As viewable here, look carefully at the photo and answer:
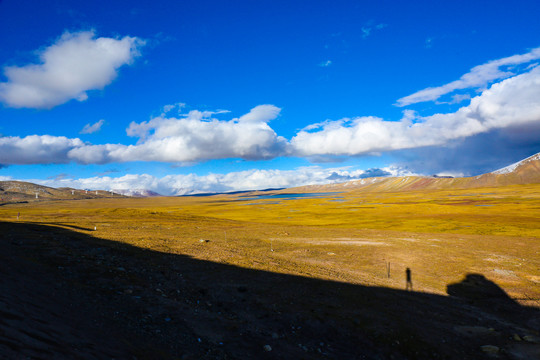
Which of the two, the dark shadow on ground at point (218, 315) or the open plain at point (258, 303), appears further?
the open plain at point (258, 303)

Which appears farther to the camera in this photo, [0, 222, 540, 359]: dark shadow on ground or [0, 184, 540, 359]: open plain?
[0, 184, 540, 359]: open plain

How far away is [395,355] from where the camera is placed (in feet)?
48.8

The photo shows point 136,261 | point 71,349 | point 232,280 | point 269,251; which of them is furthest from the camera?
point 269,251

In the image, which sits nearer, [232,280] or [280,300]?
[280,300]

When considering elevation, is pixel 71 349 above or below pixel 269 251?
above

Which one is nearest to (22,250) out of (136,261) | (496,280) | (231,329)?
(136,261)

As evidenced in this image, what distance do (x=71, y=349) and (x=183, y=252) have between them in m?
24.7

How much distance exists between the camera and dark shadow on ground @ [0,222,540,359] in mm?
10438

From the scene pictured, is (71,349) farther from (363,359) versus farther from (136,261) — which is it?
(136,261)

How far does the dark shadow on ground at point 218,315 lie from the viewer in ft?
34.2

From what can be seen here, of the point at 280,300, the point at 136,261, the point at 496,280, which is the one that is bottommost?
the point at 496,280

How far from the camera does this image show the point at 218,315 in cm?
1677

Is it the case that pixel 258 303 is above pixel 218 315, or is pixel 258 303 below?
below

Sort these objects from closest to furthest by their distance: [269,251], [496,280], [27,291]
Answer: [27,291]
[496,280]
[269,251]
